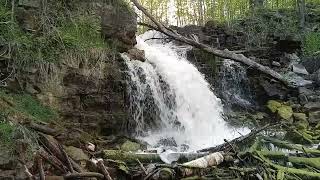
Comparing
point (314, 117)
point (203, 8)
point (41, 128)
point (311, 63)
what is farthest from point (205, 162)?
point (203, 8)

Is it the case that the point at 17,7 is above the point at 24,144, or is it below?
above

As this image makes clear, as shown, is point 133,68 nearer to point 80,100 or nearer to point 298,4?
point 80,100

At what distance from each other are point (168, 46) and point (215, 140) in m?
5.75

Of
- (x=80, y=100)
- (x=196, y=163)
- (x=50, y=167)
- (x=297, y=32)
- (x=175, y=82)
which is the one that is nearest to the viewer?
(x=50, y=167)

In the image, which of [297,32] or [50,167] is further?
[297,32]

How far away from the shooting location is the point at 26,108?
7.69 metres

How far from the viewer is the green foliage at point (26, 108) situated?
692cm

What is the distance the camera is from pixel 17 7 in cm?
838

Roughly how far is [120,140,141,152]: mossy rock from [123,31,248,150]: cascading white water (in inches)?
36.7

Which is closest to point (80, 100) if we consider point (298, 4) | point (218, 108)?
point (218, 108)

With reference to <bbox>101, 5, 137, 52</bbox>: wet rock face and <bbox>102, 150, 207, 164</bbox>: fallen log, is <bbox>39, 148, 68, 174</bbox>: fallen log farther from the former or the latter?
<bbox>101, 5, 137, 52</bbox>: wet rock face

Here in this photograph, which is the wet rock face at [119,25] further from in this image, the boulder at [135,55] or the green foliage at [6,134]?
the green foliage at [6,134]

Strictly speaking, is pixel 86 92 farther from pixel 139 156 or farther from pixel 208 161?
pixel 208 161

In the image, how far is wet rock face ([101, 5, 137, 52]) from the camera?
10.3m
